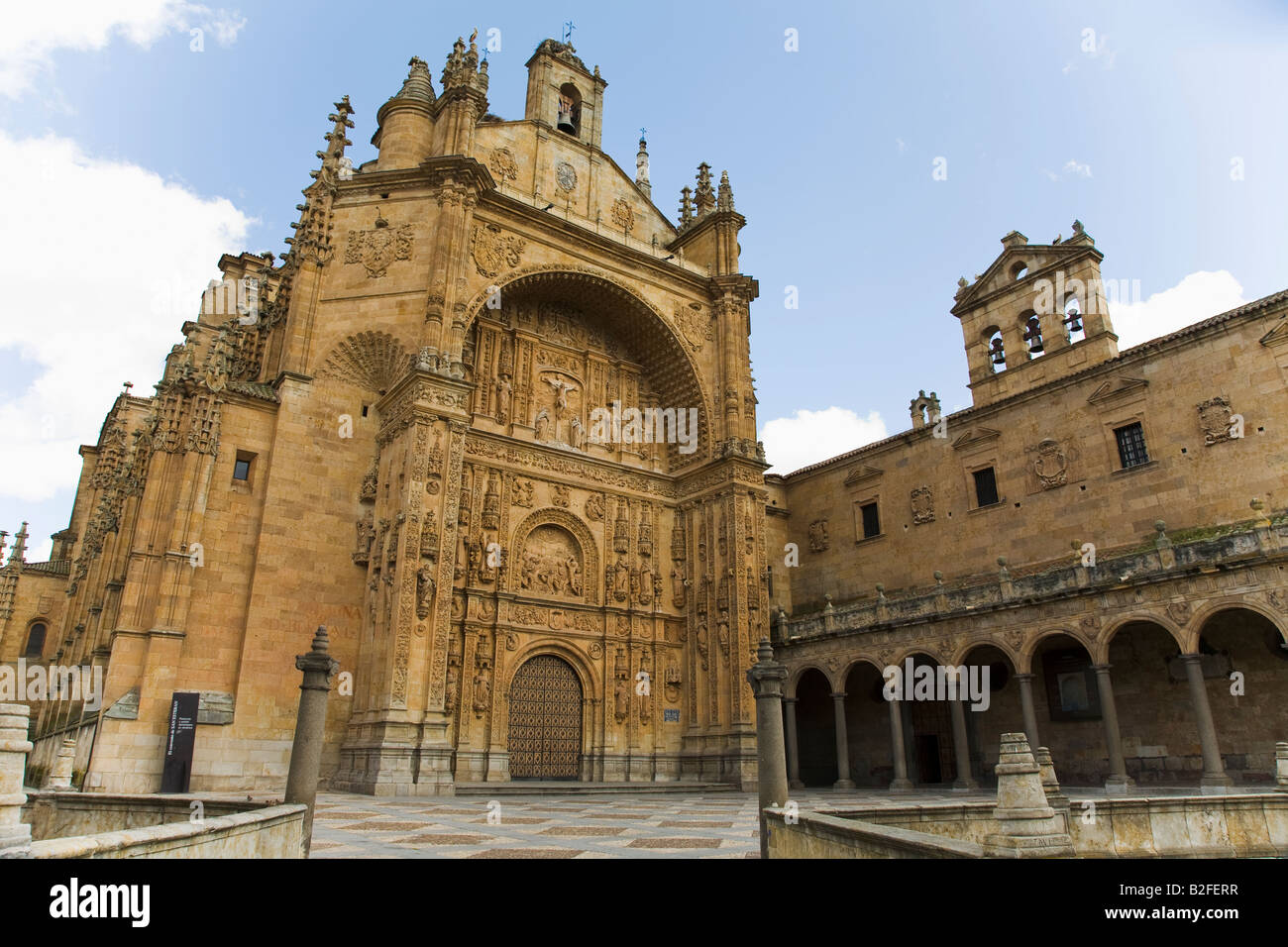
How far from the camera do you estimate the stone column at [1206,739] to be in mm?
15461

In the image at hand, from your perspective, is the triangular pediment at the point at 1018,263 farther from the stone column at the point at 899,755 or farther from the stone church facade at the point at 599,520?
the stone column at the point at 899,755

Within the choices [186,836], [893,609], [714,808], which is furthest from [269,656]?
[893,609]

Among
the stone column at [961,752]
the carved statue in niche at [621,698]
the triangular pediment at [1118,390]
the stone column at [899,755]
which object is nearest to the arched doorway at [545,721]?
the carved statue in niche at [621,698]

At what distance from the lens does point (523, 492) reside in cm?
2248

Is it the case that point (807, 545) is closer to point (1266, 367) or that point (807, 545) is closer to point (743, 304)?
point (743, 304)

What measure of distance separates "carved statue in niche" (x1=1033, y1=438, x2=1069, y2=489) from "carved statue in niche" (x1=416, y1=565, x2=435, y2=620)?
17.4 meters

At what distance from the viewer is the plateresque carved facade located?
17281 mm

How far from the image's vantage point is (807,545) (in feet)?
101

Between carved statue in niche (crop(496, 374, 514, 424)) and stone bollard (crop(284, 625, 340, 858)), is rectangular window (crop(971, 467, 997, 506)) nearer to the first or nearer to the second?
carved statue in niche (crop(496, 374, 514, 424))

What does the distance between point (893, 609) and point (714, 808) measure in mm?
9786

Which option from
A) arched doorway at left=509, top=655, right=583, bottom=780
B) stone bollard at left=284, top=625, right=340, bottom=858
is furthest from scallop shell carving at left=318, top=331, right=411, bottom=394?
stone bollard at left=284, top=625, right=340, bottom=858

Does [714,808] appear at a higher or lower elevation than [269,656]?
lower

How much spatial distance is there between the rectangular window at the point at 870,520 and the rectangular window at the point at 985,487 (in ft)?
12.3

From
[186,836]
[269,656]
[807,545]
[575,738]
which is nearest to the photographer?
[186,836]
